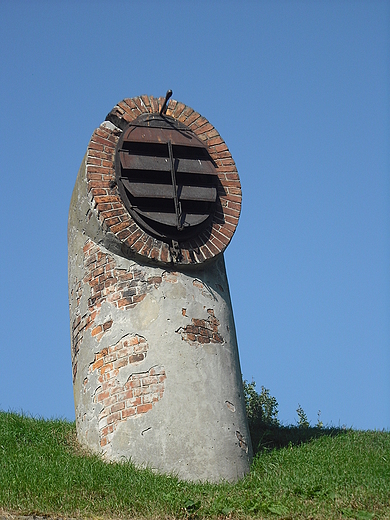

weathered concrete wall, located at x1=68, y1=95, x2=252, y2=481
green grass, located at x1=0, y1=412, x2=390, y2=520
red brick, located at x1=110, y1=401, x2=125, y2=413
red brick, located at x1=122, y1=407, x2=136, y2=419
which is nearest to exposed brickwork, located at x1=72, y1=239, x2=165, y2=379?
weathered concrete wall, located at x1=68, y1=95, x2=252, y2=481

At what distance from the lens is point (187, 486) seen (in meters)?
7.00

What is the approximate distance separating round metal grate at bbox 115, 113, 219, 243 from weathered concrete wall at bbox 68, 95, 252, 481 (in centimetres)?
42

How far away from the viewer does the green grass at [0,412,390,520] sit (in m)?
6.23

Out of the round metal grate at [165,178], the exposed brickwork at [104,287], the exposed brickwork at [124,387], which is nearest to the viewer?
the exposed brickwork at [124,387]

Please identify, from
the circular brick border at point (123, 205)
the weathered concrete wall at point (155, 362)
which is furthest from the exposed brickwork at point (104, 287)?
the circular brick border at point (123, 205)

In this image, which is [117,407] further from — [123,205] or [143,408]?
[123,205]

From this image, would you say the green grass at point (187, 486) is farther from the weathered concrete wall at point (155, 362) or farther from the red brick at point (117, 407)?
the red brick at point (117, 407)

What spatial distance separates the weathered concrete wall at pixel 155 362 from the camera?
7516mm

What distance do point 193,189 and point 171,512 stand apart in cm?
384

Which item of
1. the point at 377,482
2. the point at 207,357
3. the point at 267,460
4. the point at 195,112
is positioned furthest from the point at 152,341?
the point at 195,112

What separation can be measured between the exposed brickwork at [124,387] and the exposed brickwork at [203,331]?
442mm

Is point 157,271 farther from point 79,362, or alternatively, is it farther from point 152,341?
point 79,362

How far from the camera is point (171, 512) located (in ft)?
20.4

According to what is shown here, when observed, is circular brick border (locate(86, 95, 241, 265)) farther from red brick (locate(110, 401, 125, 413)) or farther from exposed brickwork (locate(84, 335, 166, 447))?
red brick (locate(110, 401, 125, 413))
